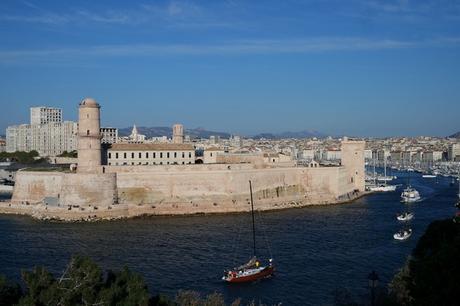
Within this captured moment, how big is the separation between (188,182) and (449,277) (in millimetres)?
19895

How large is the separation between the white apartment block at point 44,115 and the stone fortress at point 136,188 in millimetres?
55229

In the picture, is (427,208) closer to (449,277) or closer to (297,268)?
(297,268)

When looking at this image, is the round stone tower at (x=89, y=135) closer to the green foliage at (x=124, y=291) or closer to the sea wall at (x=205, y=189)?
the sea wall at (x=205, y=189)

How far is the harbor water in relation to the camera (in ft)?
44.9

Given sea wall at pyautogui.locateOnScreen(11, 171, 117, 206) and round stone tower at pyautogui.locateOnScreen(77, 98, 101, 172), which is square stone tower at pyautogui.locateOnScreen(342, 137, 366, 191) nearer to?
sea wall at pyautogui.locateOnScreen(11, 171, 117, 206)

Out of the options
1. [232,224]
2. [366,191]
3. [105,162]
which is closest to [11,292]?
[232,224]

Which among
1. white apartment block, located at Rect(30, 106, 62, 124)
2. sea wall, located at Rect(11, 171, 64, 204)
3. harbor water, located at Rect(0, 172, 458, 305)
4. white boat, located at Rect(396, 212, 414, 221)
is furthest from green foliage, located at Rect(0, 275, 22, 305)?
white apartment block, located at Rect(30, 106, 62, 124)

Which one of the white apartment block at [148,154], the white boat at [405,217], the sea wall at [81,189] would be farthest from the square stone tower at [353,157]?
the sea wall at [81,189]

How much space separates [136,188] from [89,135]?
3.00 meters

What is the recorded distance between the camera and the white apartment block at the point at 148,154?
92.4 feet

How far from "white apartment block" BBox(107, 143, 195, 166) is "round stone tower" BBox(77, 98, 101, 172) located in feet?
12.0

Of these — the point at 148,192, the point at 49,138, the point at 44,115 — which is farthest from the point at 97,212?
the point at 44,115

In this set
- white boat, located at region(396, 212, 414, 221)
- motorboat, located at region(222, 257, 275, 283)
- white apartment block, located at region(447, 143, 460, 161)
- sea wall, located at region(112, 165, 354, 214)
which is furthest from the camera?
white apartment block, located at region(447, 143, 460, 161)

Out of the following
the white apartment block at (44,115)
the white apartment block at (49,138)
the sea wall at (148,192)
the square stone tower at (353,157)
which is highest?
the white apartment block at (44,115)
